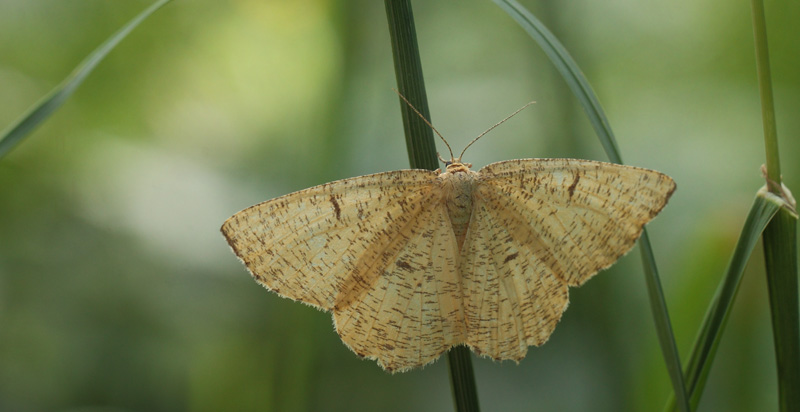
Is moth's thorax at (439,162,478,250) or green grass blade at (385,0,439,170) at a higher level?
green grass blade at (385,0,439,170)

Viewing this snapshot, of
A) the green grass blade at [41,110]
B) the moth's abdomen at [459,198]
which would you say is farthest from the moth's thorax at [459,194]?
the green grass blade at [41,110]

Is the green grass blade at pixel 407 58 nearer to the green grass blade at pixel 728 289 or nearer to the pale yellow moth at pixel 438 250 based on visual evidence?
the pale yellow moth at pixel 438 250

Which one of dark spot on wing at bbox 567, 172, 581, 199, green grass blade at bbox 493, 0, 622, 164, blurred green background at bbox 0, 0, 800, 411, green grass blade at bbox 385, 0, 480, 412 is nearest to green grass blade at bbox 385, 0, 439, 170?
green grass blade at bbox 385, 0, 480, 412

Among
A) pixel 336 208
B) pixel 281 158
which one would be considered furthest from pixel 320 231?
pixel 281 158

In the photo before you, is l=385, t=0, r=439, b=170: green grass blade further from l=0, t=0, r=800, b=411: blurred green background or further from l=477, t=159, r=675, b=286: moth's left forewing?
l=0, t=0, r=800, b=411: blurred green background

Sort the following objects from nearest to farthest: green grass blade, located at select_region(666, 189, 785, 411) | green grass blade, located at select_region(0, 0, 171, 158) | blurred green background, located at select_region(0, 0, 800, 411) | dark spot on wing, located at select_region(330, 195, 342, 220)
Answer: green grass blade, located at select_region(0, 0, 171, 158) < green grass blade, located at select_region(666, 189, 785, 411) < dark spot on wing, located at select_region(330, 195, 342, 220) < blurred green background, located at select_region(0, 0, 800, 411)
